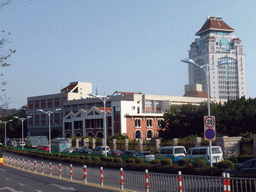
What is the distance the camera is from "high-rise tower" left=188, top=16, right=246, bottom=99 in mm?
183250

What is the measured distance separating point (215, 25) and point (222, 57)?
16591 millimetres

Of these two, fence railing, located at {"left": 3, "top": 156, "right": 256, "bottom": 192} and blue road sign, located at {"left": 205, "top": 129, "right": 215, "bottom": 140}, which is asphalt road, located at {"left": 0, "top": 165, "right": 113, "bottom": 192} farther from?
blue road sign, located at {"left": 205, "top": 129, "right": 215, "bottom": 140}

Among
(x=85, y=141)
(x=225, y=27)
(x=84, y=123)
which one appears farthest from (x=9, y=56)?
(x=225, y=27)

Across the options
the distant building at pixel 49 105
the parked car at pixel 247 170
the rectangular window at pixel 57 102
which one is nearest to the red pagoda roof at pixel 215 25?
the distant building at pixel 49 105

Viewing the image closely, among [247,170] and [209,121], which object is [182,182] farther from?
[209,121]

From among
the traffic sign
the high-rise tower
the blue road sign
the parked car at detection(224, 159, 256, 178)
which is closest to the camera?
the parked car at detection(224, 159, 256, 178)

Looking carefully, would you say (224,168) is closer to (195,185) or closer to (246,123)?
(195,185)

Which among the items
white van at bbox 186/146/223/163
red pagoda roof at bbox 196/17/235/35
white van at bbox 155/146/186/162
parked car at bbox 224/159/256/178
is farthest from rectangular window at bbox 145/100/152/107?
red pagoda roof at bbox 196/17/235/35

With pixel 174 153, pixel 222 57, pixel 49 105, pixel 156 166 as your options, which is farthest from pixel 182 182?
pixel 222 57

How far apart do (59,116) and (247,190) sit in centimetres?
10911

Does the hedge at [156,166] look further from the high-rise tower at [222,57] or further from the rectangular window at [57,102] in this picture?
the high-rise tower at [222,57]

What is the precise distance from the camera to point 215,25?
184750 mm

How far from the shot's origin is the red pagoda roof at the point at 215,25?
183500 mm

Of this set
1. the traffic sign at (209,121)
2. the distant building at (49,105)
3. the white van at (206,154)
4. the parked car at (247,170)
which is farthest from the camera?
the distant building at (49,105)
